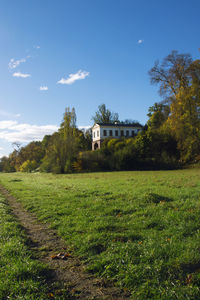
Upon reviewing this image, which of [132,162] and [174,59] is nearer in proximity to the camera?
[174,59]

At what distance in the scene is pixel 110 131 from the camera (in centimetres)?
6300

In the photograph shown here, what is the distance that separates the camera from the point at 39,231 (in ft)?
22.5

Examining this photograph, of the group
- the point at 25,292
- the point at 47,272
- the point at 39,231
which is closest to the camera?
the point at 25,292

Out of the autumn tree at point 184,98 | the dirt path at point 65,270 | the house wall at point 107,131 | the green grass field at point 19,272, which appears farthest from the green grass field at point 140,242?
the house wall at point 107,131

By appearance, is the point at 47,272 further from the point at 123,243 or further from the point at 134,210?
the point at 134,210

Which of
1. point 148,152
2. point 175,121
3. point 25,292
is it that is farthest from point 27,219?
point 148,152

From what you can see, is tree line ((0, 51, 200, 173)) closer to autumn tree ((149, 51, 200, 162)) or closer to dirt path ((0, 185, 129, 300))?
autumn tree ((149, 51, 200, 162))

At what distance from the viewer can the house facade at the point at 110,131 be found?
6162 cm

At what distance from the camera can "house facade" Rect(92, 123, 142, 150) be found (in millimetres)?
61625

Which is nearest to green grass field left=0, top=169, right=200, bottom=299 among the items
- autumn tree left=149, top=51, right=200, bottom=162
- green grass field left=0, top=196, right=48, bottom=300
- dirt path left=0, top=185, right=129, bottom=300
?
dirt path left=0, top=185, right=129, bottom=300

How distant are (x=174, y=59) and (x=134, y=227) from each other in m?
37.1

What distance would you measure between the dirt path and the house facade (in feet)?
179

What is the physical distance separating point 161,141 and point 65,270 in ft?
145

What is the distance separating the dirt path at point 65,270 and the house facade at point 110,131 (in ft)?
179
